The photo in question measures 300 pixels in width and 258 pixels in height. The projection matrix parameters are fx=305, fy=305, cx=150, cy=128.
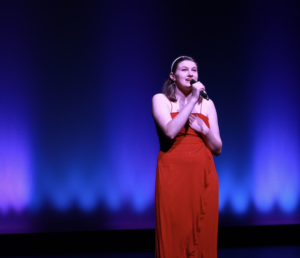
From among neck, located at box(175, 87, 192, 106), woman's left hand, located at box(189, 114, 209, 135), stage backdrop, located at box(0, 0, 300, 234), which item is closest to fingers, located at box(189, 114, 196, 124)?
woman's left hand, located at box(189, 114, 209, 135)

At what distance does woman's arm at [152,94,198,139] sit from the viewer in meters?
1.40

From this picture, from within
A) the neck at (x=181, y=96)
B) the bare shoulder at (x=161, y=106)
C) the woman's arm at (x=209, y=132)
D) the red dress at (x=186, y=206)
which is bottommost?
the red dress at (x=186, y=206)

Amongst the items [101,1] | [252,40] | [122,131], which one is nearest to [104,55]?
[101,1]

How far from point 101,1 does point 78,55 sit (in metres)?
0.74

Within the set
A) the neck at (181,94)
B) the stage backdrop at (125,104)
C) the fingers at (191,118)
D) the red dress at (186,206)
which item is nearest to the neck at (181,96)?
the neck at (181,94)

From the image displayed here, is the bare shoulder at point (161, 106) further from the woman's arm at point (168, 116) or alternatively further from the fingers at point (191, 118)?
the fingers at point (191, 118)

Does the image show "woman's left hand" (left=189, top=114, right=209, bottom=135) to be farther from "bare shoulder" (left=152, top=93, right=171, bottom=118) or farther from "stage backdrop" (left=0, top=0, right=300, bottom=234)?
"stage backdrop" (left=0, top=0, right=300, bottom=234)

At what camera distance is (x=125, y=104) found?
12.2ft

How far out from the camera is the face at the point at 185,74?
157cm

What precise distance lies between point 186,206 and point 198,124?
1.33 feet

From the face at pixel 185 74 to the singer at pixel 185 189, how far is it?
0.22 feet

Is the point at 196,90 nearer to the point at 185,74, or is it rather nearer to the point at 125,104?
the point at 185,74

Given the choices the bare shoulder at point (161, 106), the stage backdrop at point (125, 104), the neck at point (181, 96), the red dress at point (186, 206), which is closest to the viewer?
the red dress at point (186, 206)

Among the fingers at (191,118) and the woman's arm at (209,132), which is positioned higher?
the fingers at (191,118)
